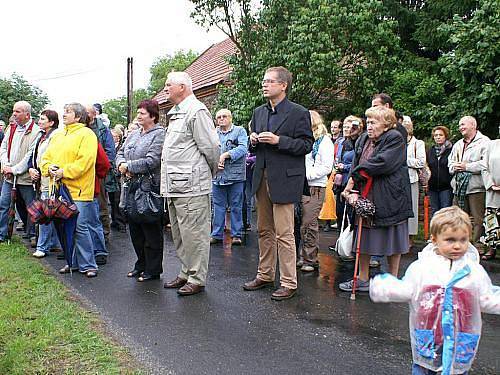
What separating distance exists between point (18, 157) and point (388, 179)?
549cm

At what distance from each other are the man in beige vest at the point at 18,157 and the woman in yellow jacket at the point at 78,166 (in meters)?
1.71

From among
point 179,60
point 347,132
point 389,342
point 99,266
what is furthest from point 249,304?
point 179,60

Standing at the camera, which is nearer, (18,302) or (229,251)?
(18,302)

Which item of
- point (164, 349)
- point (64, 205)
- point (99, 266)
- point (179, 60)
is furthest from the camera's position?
point (179, 60)

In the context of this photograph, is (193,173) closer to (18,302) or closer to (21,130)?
(18,302)

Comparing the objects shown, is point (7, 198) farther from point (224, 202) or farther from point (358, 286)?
point (358, 286)

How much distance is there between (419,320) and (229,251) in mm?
5595

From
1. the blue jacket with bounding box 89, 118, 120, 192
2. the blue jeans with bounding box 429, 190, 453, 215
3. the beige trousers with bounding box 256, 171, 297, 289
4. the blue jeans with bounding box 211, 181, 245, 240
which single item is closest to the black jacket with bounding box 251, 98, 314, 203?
the beige trousers with bounding box 256, 171, 297, 289

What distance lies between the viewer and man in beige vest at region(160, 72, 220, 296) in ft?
20.1

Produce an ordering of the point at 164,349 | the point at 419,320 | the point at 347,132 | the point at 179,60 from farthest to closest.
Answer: the point at 179,60 < the point at 347,132 < the point at 164,349 < the point at 419,320

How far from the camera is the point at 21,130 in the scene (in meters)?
8.93

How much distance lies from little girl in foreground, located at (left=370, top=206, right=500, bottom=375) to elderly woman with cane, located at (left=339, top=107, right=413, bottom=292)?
2.50m

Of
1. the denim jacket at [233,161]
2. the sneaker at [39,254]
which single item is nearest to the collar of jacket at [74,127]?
the sneaker at [39,254]

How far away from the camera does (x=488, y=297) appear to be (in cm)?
333
